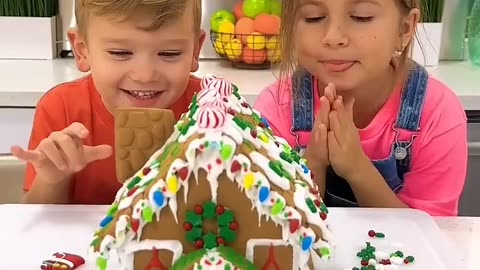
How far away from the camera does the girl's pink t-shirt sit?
1.16 metres

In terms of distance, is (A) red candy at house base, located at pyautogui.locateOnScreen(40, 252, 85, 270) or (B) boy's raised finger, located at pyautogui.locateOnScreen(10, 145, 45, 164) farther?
(B) boy's raised finger, located at pyautogui.locateOnScreen(10, 145, 45, 164)

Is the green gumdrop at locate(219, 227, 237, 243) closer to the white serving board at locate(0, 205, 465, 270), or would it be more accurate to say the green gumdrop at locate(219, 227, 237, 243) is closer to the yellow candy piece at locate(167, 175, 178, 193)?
the yellow candy piece at locate(167, 175, 178, 193)

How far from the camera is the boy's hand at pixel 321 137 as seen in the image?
103 centimetres

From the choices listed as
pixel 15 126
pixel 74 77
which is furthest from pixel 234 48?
pixel 15 126

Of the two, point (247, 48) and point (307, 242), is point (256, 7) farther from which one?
point (307, 242)

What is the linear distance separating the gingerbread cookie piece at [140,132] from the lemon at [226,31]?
123 centimetres

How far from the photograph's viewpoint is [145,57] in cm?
102

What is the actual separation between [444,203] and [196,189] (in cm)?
62

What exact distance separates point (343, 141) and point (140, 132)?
0.41 meters

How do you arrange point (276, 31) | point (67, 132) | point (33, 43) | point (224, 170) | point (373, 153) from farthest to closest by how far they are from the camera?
point (33, 43) → point (276, 31) → point (373, 153) → point (67, 132) → point (224, 170)

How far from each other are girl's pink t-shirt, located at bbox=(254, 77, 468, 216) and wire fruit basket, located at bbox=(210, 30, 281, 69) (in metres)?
0.69

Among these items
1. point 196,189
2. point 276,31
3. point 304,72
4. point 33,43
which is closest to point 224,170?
point 196,189

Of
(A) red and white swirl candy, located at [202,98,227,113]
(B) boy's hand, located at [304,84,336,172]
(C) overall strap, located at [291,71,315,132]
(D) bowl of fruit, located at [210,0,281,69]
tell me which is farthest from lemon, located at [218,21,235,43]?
(A) red and white swirl candy, located at [202,98,227,113]

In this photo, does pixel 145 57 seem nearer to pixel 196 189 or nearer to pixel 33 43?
pixel 196 189
